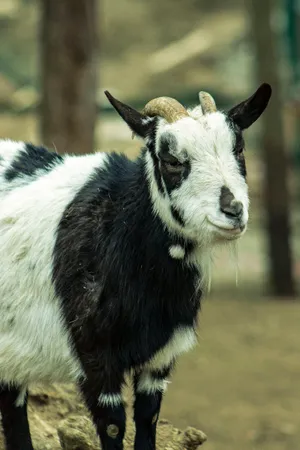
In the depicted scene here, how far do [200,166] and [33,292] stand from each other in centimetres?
109

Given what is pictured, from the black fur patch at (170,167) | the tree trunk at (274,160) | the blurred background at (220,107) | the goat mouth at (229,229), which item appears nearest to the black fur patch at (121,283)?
the black fur patch at (170,167)

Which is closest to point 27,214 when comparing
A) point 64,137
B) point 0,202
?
point 0,202

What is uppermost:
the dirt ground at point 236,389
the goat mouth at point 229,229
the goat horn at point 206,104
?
the goat horn at point 206,104

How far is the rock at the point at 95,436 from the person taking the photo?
5.29 meters

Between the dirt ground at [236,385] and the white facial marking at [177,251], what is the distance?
4.23ft

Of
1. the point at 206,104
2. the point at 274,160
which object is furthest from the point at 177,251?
the point at 274,160

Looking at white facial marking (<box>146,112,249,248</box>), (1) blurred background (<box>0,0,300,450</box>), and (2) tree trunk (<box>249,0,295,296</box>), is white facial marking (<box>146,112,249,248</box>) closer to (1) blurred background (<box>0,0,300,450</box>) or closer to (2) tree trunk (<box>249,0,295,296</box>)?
(1) blurred background (<box>0,0,300,450</box>)

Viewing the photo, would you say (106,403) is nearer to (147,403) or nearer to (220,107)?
(147,403)

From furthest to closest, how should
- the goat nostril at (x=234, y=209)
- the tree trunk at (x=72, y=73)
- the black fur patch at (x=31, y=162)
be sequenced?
the tree trunk at (x=72, y=73) → the black fur patch at (x=31, y=162) → the goat nostril at (x=234, y=209)

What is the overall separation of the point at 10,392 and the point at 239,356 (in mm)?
5090

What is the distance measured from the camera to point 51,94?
9961mm

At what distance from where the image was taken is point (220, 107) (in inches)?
622

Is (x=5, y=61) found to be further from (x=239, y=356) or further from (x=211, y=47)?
(x=239, y=356)

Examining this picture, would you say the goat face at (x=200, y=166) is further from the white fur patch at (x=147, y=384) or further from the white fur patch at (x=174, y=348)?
the white fur patch at (x=147, y=384)
